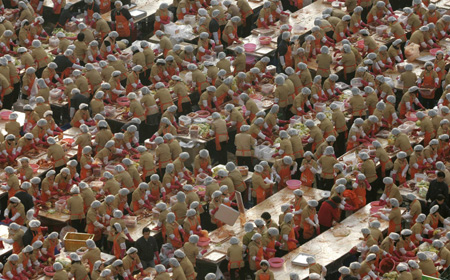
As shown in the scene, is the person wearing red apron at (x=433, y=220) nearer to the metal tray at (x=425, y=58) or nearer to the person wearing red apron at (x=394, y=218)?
the person wearing red apron at (x=394, y=218)

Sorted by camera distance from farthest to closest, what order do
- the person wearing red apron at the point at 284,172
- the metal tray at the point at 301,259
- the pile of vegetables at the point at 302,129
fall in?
1. the pile of vegetables at the point at 302,129
2. the person wearing red apron at the point at 284,172
3. the metal tray at the point at 301,259

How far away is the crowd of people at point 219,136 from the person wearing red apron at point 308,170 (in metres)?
0.04

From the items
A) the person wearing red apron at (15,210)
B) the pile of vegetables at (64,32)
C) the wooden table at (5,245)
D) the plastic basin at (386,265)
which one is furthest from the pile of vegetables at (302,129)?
the pile of vegetables at (64,32)

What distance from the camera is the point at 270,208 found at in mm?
37656

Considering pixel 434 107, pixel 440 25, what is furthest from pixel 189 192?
pixel 440 25

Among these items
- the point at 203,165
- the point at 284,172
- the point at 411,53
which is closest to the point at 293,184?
the point at 284,172

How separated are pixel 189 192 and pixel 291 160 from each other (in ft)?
11.0

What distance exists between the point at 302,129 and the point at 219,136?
264 cm

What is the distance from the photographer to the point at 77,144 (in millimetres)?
40844

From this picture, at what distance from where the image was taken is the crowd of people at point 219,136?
35.6 meters

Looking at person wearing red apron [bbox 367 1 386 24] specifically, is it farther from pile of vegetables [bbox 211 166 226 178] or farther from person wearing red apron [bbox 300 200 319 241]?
person wearing red apron [bbox 300 200 319 241]

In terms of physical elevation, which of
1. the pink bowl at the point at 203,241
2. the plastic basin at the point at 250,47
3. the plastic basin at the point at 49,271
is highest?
the plastic basin at the point at 49,271

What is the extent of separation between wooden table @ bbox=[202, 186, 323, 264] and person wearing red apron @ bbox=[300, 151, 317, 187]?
0.83ft

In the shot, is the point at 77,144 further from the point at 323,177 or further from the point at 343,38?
the point at 343,38
